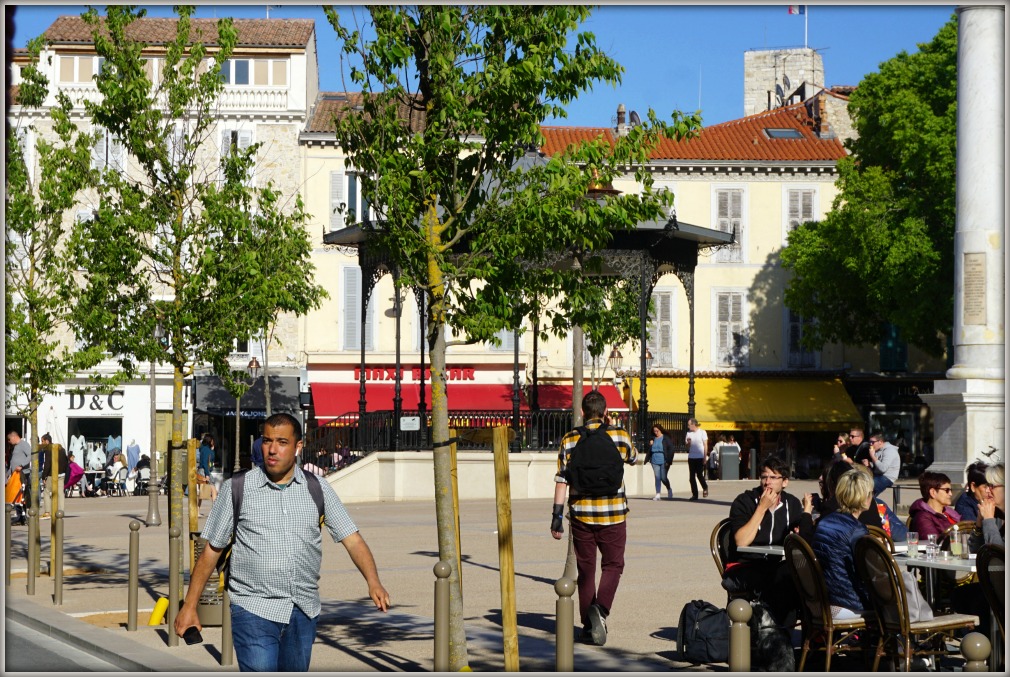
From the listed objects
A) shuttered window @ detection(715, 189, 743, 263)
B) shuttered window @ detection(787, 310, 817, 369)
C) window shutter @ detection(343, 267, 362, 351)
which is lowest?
shuttered window @ detection(787, 310, 817, 369)

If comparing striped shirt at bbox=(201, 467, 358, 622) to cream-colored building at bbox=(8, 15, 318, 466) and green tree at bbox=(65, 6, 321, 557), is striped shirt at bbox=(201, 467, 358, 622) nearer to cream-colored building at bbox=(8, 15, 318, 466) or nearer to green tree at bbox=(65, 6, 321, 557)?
green tree at bbox=(65, 6, 321, 557)

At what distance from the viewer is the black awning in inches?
1598

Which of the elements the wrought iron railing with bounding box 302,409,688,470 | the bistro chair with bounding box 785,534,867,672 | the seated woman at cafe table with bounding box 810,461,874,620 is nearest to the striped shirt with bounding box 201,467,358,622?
the bistro chair with bounding box 785,534,867,672

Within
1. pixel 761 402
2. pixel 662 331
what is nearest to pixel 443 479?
pixel 761 402

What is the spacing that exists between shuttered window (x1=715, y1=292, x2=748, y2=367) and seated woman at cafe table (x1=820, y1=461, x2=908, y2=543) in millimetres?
33734

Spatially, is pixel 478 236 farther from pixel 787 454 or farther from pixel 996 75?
pixel 787 454

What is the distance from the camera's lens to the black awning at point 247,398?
1598 inches

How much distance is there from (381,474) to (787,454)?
18.0 metres

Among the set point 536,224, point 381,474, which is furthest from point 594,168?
point 381,474

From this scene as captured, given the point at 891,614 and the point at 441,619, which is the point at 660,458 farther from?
the point at 441,619

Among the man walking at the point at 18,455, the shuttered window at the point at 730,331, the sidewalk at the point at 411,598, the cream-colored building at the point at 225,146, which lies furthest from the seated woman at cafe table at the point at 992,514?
the shuttered window at the point at 730,331

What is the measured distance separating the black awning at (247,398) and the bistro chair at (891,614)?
33919 millimetres

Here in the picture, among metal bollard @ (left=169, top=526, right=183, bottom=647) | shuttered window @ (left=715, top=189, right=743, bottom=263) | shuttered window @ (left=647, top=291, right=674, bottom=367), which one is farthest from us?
shuttered window @ (left=715, top=189, right=743, bottom=263)

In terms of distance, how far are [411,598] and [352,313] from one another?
101ft
